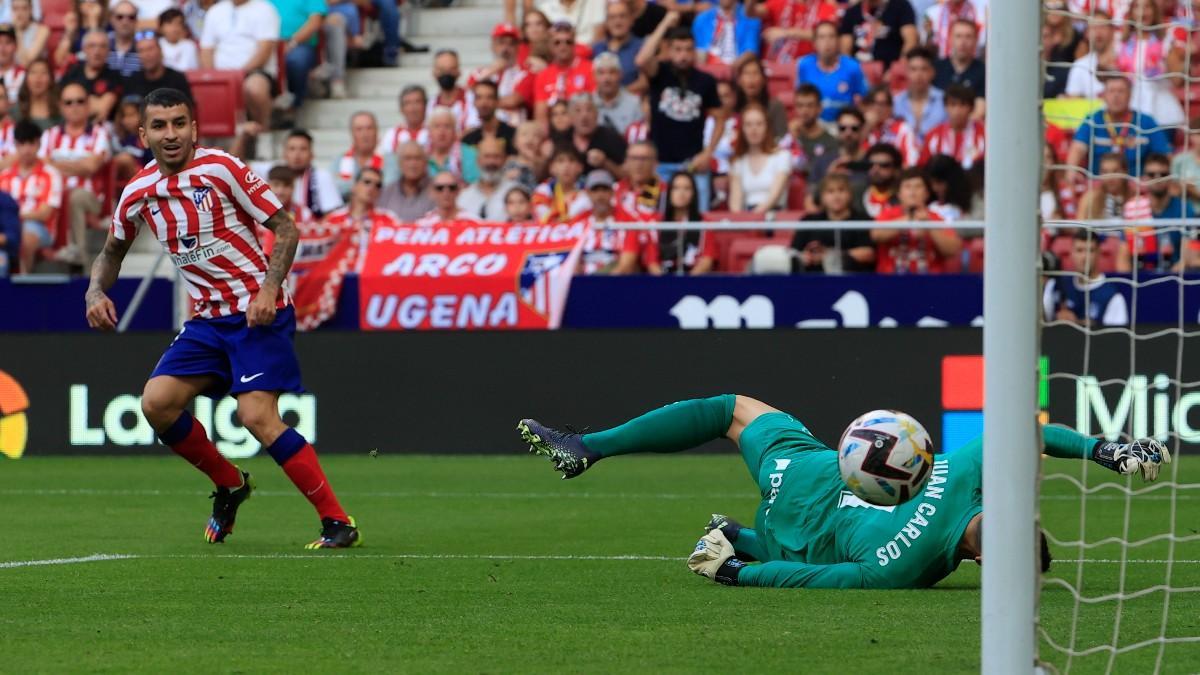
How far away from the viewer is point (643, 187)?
16.2m

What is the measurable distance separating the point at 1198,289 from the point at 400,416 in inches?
236

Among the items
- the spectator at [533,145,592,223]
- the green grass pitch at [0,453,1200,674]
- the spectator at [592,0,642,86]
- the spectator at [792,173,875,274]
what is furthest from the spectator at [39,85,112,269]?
the spectator at [792,173,875,274]

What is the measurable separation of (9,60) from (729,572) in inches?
569

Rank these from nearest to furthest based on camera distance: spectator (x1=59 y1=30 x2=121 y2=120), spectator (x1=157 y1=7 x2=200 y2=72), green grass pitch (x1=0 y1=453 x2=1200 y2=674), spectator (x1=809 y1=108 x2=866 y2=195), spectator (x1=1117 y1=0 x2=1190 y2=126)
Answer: green grass pitch (x1=0 y1=453 x2=1200 y2=674) < spectator (x1=1117 y1=0 x2=1190 y2=126) < spectator (x1=809 y1=108 x2=866 y2=195) < spectator (x1=59 y1=30 x2=121 y2=120) < spectator (x1=157 y1=7 x2=200 y2=72)

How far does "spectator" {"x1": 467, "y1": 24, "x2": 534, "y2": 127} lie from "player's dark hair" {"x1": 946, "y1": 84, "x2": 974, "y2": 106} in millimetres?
4019

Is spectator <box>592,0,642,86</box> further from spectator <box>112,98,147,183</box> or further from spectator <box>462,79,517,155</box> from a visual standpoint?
spectator <box>112,98,147,183</box>

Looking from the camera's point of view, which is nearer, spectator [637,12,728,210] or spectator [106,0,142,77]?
spectator [637,12,728,210]

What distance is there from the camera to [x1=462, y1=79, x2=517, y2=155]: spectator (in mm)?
17594

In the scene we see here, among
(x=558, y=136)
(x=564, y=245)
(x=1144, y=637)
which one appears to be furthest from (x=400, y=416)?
(x=1144, y=637)

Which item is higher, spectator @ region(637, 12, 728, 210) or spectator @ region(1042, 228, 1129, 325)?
spectator @ region(637, 12, 728, 210)

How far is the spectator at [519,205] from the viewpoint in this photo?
1622 centimetres

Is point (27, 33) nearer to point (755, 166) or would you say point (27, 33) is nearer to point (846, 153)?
point (755, 166)

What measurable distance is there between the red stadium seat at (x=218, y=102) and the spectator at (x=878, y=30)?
5863 millimetres

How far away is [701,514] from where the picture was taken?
35.8 ft
